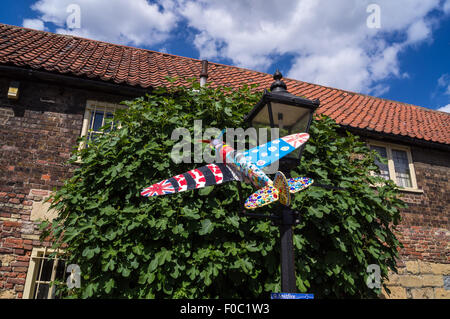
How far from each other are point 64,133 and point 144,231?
3951 millimetres

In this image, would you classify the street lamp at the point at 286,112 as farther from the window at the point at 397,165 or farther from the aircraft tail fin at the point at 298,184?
the window at the point at 397,165

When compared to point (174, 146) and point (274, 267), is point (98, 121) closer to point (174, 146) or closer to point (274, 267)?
point (174, 146)

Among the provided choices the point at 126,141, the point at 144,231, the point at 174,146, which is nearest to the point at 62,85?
the point at 126,141

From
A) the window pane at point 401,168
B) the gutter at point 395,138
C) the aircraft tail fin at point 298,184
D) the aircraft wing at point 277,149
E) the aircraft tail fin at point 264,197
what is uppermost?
the gutter at point 395,138

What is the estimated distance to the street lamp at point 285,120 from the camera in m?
2.54

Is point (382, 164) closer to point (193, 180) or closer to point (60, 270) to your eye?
point (193, 180)

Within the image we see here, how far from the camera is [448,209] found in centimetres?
812

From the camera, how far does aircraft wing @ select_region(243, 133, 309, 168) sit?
2.52 m

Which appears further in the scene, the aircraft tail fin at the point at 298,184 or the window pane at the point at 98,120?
the window pane at the point at 98,120

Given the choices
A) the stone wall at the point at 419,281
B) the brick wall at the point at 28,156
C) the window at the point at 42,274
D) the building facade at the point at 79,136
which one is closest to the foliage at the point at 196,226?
the building facade at the point at 79,136

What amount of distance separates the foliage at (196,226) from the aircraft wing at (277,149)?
42.9 inches

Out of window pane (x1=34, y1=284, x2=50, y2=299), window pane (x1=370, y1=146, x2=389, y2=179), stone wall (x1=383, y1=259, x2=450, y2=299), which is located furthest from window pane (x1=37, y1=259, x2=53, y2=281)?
window pane (x1=370, y1=146, x2=389, y2=179)

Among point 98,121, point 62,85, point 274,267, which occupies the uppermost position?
point 62,85

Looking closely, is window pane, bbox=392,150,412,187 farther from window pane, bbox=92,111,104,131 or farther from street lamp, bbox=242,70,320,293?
window pane, bbox=92,111,104,131
